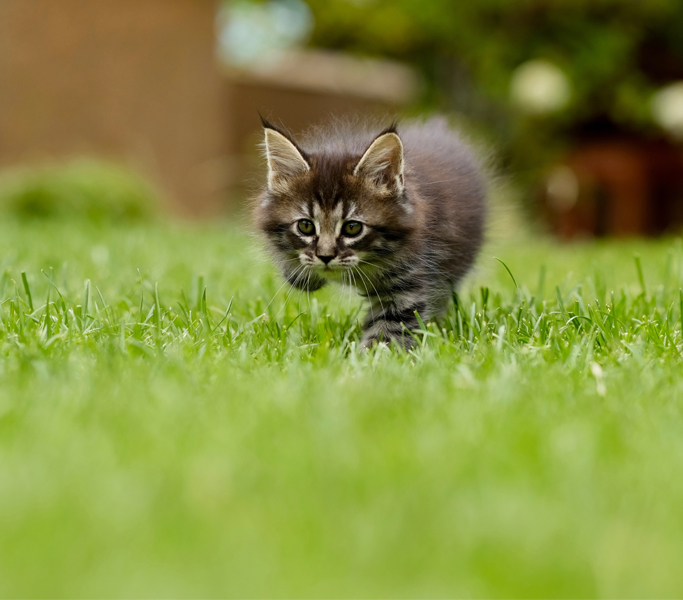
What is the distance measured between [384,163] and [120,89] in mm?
10590

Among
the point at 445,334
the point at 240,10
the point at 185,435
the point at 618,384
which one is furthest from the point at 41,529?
the point at 240,10

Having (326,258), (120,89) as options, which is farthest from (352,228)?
(120,89)

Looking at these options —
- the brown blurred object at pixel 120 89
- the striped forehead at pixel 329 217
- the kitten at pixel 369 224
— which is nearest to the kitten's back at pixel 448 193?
the kitten at pixel 369 224

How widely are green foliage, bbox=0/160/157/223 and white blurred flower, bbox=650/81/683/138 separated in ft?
26.0

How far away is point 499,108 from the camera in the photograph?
594 inches

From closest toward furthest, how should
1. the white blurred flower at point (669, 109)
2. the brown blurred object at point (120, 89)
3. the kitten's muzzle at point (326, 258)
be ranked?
the kitten's muzzle at point (326, 258) < the brown blurred object at point (120, 89) < the white blurred flower at point (669, 109)

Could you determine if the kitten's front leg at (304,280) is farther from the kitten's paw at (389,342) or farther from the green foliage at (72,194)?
the green foliage at (72,194)

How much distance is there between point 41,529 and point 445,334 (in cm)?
223

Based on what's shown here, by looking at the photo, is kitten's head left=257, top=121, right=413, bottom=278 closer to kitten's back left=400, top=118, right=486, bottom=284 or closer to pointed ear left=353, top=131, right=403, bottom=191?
pointed ear left=353, top=131, right=403, bottom=191

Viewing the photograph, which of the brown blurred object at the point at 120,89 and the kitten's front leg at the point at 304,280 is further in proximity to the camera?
the brown blurred object at the point at 120,89

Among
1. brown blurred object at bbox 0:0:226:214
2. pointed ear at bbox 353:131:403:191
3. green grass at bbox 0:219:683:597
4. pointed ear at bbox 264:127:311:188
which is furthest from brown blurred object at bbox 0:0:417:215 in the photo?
green grass at bbox 0:219:683:597

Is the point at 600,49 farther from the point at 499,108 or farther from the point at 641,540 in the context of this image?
the point at 641,540

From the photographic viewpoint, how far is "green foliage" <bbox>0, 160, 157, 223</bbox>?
10.3 meters

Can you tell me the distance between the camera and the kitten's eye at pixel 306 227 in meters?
3.52
